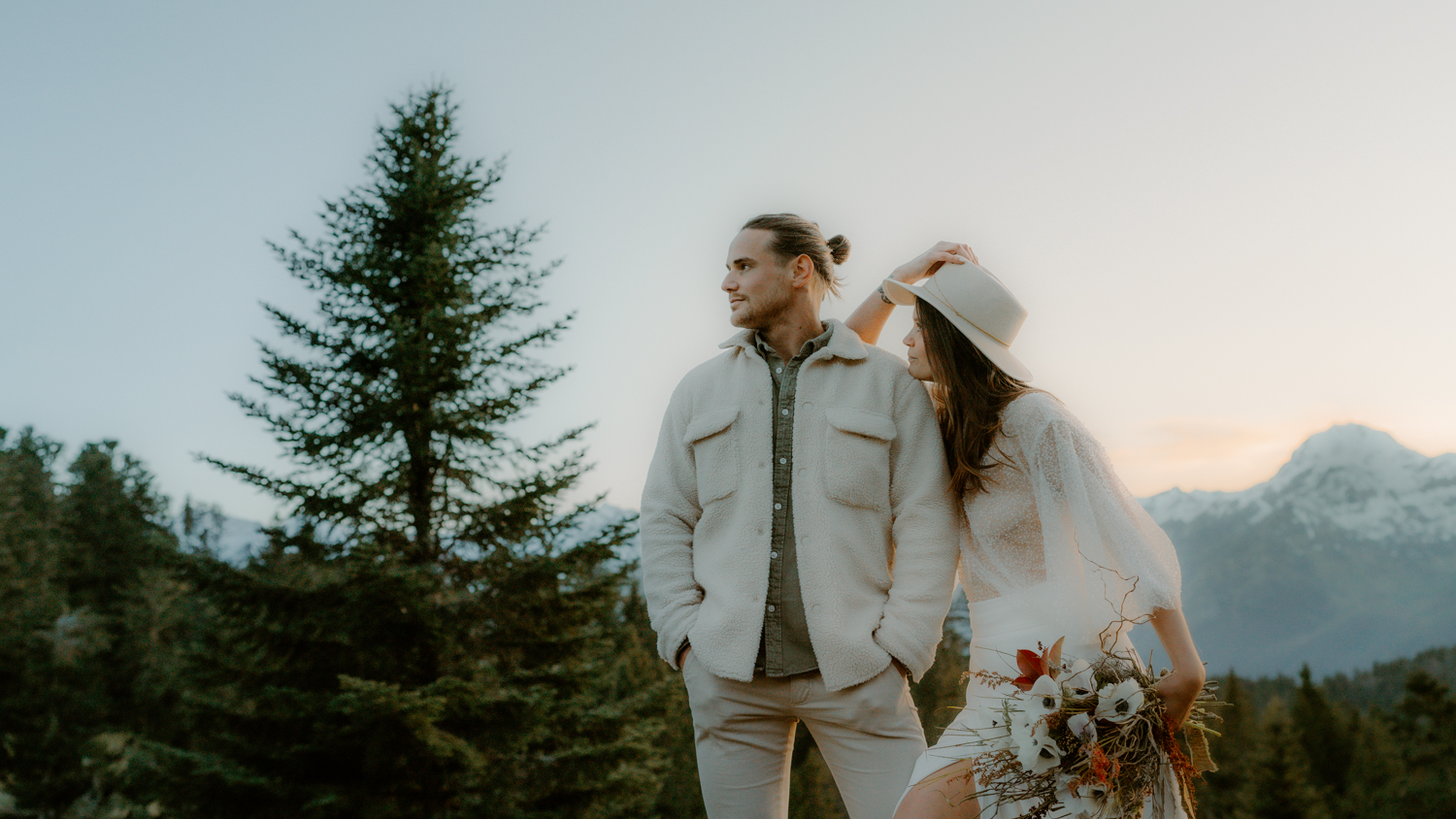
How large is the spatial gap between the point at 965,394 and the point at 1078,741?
3.11 feet

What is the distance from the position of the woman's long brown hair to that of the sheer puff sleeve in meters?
0.15

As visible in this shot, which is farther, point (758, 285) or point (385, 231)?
point (385, 231)

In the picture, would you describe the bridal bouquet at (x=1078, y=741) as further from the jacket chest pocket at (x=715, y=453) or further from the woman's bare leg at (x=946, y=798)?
the jacket chest pocket at (x=715, y=453)

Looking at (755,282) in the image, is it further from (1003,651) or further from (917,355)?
(1003,651)

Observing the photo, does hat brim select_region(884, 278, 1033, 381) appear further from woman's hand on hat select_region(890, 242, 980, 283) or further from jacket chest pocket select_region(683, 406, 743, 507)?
jacket chest pocket select_region(683, 406, 743, 507)

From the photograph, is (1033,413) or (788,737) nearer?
(1033,413)

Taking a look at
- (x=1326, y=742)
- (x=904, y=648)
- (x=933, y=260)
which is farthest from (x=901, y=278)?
(x=1326, y=742)

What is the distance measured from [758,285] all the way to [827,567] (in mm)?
933

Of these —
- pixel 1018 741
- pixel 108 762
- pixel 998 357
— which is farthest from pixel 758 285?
pixel 108 762

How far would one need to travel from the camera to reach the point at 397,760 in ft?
32.6

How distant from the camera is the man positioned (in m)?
2.53

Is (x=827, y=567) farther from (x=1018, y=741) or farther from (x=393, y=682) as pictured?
(x=393, y=682)

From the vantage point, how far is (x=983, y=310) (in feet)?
8.23

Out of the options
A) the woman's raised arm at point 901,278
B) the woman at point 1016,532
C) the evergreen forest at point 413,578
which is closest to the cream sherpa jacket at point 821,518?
the woman at point 1016,532
